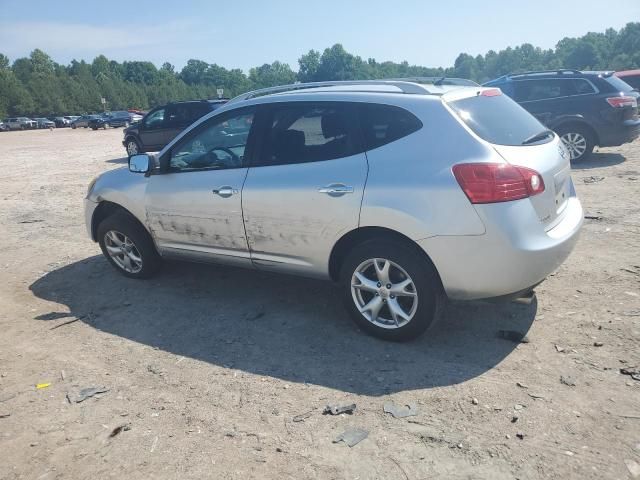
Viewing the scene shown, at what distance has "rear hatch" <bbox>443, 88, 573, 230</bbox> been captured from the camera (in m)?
3.33

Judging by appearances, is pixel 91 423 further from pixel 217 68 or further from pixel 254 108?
pixel 217 68

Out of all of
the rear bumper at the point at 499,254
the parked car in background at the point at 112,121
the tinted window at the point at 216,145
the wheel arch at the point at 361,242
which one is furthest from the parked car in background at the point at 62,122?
the rear bumper at the point at 499,254

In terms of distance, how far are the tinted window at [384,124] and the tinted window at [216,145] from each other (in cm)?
111

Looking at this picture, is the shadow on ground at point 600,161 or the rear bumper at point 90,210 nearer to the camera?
the rear bumper at point 90,210

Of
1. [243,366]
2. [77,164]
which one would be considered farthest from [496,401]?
[77,164]

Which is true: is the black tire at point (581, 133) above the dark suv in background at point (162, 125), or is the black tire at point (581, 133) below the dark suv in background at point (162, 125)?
below

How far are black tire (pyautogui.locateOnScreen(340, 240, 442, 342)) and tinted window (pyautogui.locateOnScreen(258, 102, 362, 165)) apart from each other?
735 millimetres

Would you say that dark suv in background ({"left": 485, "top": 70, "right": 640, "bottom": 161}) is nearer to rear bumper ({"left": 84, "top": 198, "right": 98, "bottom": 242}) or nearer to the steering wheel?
the steering wheel

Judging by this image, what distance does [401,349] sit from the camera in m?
3.62

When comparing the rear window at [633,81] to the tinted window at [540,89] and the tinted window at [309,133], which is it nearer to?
the tinted window at [540,89]

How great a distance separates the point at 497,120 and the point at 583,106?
7479 millimetres

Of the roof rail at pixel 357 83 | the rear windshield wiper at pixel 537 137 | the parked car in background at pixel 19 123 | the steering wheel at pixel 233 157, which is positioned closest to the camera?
the rear windshield wiper at pixel 537 137

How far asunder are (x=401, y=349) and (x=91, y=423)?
2.10m

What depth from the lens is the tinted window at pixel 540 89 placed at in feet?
33.0
